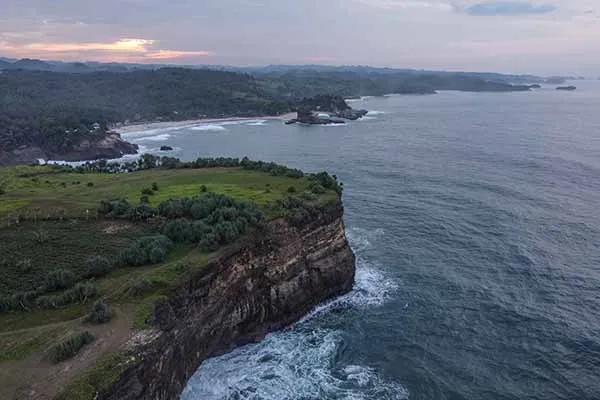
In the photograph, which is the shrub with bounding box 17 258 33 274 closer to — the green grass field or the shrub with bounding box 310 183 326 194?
the green grass field

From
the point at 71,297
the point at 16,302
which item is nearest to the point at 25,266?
the point at 16,302

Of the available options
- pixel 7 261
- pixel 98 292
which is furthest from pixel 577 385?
pixel 7 261

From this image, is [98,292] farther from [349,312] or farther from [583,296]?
[583,296]

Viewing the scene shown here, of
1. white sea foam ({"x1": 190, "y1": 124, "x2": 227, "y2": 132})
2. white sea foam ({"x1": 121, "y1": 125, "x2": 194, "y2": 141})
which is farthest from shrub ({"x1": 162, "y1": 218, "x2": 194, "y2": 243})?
white sea foam ({"x1": 190, "y1": 124, "x2": 227, "y2": 132})

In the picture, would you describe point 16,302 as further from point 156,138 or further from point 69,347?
point 156,138

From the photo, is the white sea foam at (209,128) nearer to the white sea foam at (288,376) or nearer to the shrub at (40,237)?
the shrub at (40,237)
